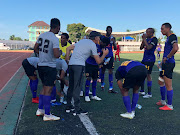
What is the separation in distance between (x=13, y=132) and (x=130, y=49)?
171ft

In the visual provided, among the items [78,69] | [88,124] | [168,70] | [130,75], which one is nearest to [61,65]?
[78,69]

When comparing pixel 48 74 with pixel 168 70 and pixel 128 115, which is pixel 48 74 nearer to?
pixel 128 115

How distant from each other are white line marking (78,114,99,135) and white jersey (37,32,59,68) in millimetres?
1261

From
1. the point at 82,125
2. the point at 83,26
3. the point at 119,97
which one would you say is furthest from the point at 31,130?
the point at 83,26

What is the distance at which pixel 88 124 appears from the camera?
3361 millimetres

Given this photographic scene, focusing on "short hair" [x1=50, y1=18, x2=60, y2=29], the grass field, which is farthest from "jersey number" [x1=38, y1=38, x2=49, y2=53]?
the grass field

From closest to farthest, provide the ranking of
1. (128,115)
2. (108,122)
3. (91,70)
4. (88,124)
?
1. (88,124)
2. (108,122)
3. (128,115)
4. (91,70)

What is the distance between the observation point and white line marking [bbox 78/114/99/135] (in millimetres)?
3065

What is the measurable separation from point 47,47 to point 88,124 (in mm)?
1695

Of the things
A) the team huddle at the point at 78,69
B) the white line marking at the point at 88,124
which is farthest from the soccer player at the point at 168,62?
the white line marking at the point at 88,124

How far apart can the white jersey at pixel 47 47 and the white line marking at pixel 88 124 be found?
4.14 feet

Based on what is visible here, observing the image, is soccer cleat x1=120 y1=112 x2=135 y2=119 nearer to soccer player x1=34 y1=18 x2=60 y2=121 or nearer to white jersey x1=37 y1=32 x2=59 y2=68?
soccer player x1=34 y1=18 x2=60 y2=121

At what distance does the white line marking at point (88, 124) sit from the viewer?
3.07 m

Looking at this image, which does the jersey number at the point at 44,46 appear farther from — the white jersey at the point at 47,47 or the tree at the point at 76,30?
the tree at the point at 76,30
